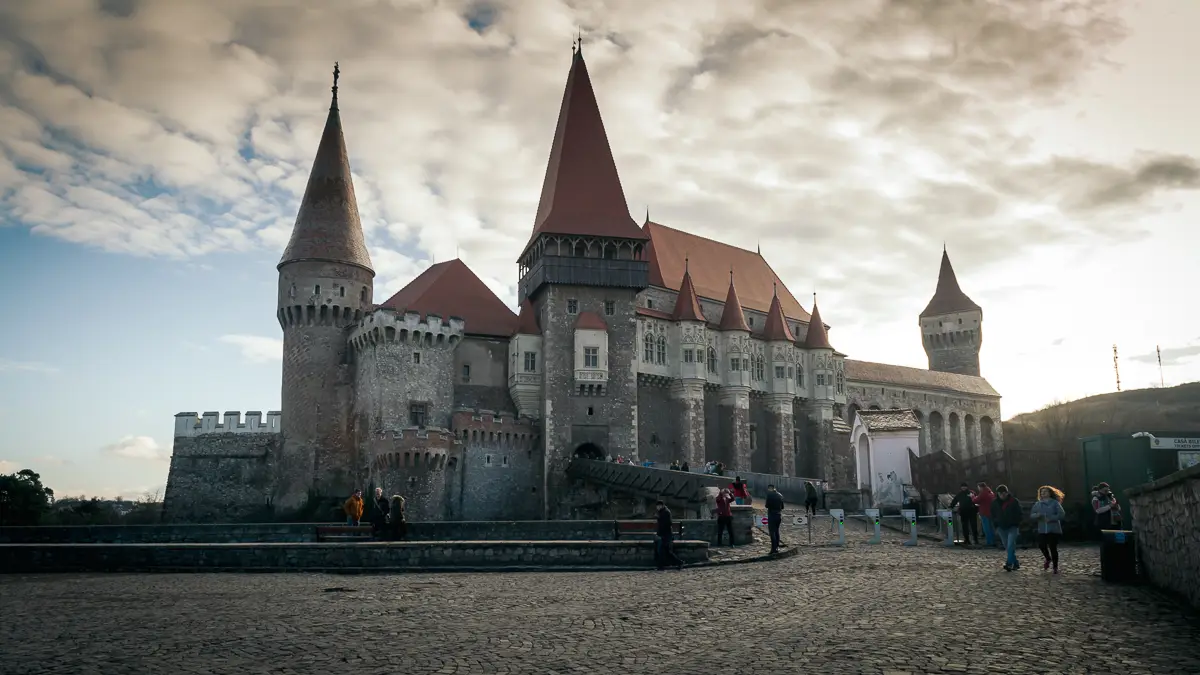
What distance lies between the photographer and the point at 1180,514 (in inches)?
389

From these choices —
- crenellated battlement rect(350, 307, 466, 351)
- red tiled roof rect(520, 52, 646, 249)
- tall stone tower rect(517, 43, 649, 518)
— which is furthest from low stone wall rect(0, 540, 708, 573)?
red tiled roof rect(520, 52, 646, 249)

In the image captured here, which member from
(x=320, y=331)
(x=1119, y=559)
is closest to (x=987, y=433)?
(x=320, y=331)

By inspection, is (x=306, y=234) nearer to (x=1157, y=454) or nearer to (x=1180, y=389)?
(x=1157, y=454)

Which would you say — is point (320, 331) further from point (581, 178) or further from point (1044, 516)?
point (1044, 516)

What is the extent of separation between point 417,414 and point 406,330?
3.81 m

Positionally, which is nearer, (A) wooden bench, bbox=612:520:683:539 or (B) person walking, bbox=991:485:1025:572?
(B) person walking, bbox=991:485:1025:572

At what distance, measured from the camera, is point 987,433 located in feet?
252

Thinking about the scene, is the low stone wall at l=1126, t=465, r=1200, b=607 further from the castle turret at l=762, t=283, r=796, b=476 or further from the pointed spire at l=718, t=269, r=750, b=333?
the pointed spire at l=718, t=269, r=750, b=333

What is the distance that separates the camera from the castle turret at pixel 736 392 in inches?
2026

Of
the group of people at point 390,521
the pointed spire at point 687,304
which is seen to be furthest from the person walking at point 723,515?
the pointed spire at point 687,304

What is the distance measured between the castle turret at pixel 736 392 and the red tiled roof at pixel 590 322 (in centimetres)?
966

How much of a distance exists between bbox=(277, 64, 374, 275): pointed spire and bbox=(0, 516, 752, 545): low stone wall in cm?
2279

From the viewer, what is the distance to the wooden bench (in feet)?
66.6

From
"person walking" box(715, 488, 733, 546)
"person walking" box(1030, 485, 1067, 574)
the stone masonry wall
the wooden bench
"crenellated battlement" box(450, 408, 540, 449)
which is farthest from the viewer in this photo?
the stone masonry wall
